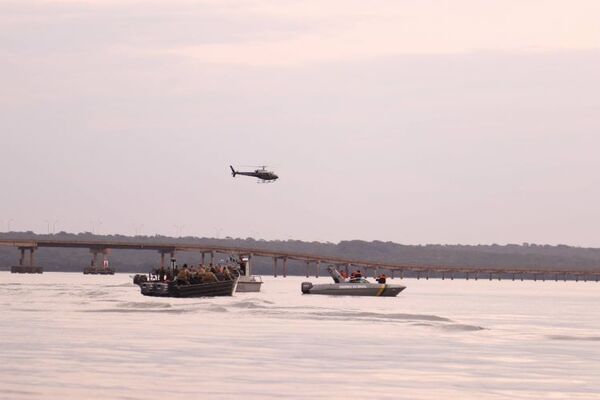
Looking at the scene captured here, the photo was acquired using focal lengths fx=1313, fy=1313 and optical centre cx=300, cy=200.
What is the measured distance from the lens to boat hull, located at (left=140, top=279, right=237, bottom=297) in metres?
128

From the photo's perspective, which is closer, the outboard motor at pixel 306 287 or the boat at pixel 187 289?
the boat at pixel 187 289

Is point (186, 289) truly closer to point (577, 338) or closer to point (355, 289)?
point (355, 289)

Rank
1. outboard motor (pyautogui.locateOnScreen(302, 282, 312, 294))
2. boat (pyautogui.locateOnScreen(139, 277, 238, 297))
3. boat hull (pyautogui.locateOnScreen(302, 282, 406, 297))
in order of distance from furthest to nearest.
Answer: outboard motor (pyautogui.locateOnScreen(302, 282, 312, 294)) < boat hull (pyautogui.locateOnScreen(302, 282, 406, 297)) < boat (pyautogui.locateOnScreen(139, 277, 238, 297))

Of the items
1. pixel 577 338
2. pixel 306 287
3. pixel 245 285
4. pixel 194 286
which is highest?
pixel 306 287

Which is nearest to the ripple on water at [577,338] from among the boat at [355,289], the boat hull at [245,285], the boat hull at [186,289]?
the boat hull at [186,289]

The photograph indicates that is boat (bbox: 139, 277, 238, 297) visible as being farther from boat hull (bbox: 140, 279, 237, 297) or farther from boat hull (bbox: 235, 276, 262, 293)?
boat hull (bbox: 235, 276, 262, 293)

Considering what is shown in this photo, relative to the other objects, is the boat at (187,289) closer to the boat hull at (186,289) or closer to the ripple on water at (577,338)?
the boat hull at (186,289)

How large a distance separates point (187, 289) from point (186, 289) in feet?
0.50

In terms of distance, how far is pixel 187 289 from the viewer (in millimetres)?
127750

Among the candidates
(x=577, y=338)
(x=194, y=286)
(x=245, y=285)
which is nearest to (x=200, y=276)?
(x=194, y=286)

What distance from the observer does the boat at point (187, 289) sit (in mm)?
127562

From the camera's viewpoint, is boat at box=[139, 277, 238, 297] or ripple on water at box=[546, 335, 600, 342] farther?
boat at box=[139, 277, 238, 297]

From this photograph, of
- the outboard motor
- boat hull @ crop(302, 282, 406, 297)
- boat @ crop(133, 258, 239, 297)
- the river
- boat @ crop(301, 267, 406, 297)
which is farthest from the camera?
the outboard motor

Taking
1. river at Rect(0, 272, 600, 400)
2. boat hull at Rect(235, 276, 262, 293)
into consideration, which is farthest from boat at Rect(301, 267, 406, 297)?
river at Rect(0, 272, 600, 400)
